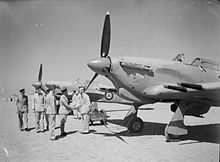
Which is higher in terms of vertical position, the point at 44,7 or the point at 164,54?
the point at 44,7

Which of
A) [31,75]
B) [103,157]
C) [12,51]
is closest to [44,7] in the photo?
[12,51]

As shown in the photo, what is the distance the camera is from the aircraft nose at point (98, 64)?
371cm

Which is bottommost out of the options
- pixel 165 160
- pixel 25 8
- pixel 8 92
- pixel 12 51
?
pixel 165 160

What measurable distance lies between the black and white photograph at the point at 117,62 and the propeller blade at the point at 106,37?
0.01 meters

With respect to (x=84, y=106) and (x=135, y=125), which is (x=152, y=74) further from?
(x=84, y=106)

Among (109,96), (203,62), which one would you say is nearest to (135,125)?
(109,96)

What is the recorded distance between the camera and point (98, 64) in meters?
3.72

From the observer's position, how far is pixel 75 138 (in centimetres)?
391

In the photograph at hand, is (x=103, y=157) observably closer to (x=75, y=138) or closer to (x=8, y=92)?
(x=75, y=138)

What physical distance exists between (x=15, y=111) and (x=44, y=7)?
6.96ft

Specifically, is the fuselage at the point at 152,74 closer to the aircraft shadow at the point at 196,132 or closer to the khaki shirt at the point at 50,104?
the aircraft shadow at the point at 196,132

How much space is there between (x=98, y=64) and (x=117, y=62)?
13.0 inches

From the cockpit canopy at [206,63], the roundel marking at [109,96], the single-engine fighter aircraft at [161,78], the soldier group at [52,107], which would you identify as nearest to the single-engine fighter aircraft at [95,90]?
the roundel marking at [109,96]

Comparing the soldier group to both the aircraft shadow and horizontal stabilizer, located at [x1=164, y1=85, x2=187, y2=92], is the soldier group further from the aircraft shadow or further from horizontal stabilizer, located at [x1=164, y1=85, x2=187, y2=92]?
horizontal stabilizer, located at [x1=164, y1=85, x2=187, y2=92]
